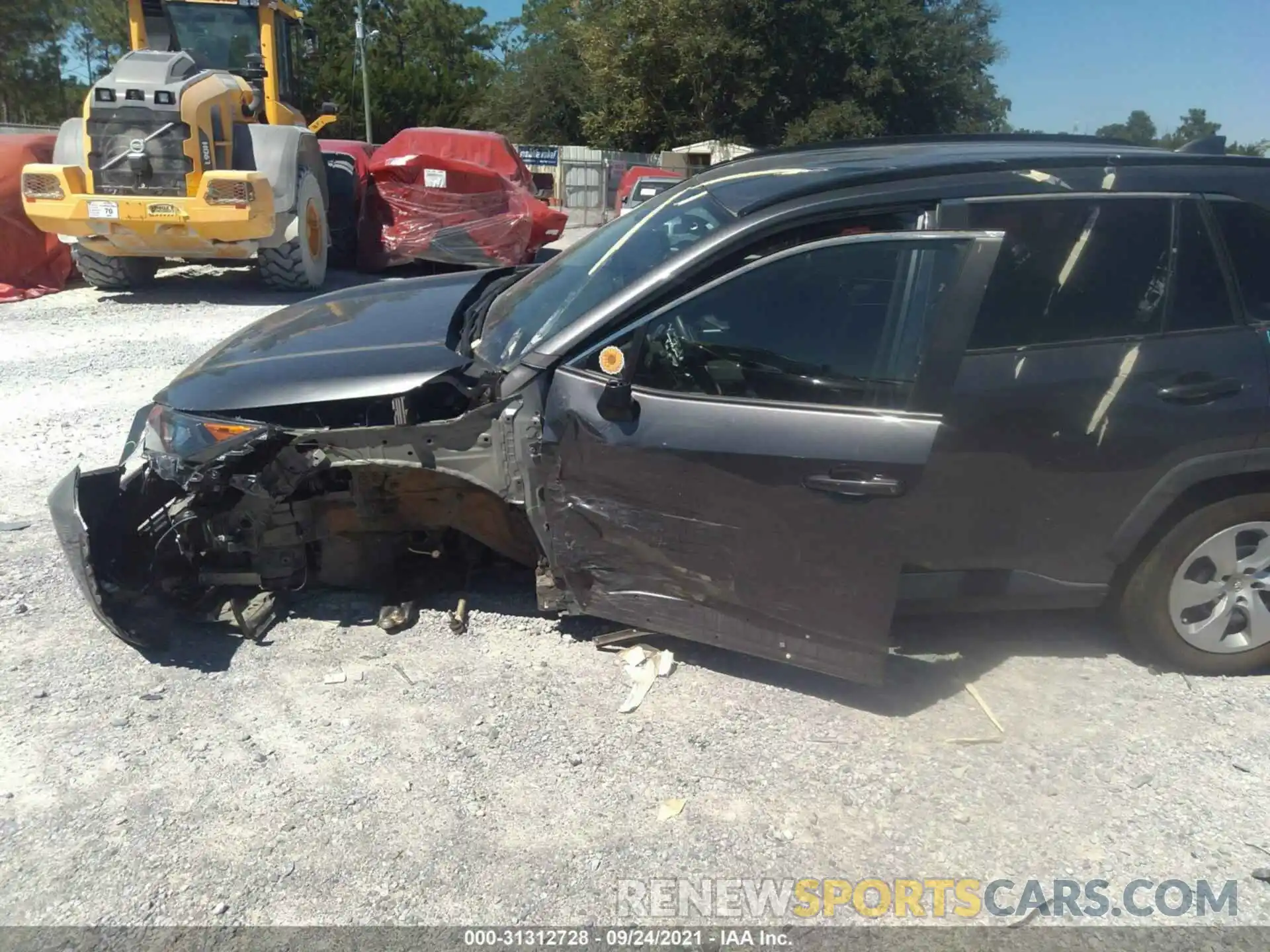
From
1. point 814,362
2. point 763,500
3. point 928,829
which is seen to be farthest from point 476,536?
point 928,829

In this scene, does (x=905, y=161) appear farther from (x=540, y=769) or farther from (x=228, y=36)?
(x=228, y=36)

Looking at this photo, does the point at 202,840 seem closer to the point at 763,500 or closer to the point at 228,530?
the point at 228,530

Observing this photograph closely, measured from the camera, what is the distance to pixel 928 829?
2812mm

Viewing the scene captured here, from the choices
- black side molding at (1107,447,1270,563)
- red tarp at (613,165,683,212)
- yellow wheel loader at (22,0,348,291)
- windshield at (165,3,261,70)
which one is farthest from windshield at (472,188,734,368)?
red tarp at (613,165,683,212)

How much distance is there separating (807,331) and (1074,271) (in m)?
0.97

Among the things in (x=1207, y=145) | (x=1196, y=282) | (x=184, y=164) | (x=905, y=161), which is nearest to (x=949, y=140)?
(x=905, y=161)

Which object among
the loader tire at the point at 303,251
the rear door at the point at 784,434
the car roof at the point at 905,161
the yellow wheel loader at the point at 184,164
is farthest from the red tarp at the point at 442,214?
the rear door at the point at 784,434

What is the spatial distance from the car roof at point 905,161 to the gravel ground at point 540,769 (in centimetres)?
177

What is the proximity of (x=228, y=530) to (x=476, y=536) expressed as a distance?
926 mm

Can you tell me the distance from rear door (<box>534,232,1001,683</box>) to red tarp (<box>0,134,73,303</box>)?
10.3 metres

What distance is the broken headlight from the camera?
3.38 meters

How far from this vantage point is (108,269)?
426 inches

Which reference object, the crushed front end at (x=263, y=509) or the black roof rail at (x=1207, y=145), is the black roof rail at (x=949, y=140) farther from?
the crushed front end at (x=263, y=509)

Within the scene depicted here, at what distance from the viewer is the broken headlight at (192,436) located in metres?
3.38
